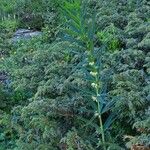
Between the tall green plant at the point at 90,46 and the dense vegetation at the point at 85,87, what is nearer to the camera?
the tall green plant at the point at 90,46

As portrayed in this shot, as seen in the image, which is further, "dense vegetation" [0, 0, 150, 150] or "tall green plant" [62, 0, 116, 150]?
"dense vegetation" [0, 0, 150, 150]

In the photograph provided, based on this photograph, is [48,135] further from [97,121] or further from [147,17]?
[147,17]

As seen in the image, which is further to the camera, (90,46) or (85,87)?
(85,87)

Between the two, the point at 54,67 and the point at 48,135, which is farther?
the point at 54,67

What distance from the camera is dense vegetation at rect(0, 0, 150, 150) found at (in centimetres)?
412

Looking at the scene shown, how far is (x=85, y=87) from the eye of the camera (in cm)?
477

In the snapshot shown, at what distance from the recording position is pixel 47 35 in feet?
24.9

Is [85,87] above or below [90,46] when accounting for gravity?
below

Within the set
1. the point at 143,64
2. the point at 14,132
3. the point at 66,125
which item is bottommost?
the point at 14,132

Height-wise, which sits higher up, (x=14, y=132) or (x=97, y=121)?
(x=97, y=121)

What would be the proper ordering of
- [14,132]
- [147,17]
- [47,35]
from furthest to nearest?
1. [47,35]
2. [147,17]
3. [14,132]

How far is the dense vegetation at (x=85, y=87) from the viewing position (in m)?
4.12

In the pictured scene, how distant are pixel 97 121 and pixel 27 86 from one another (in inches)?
48.4

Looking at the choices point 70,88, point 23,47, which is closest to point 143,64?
point 70,88
